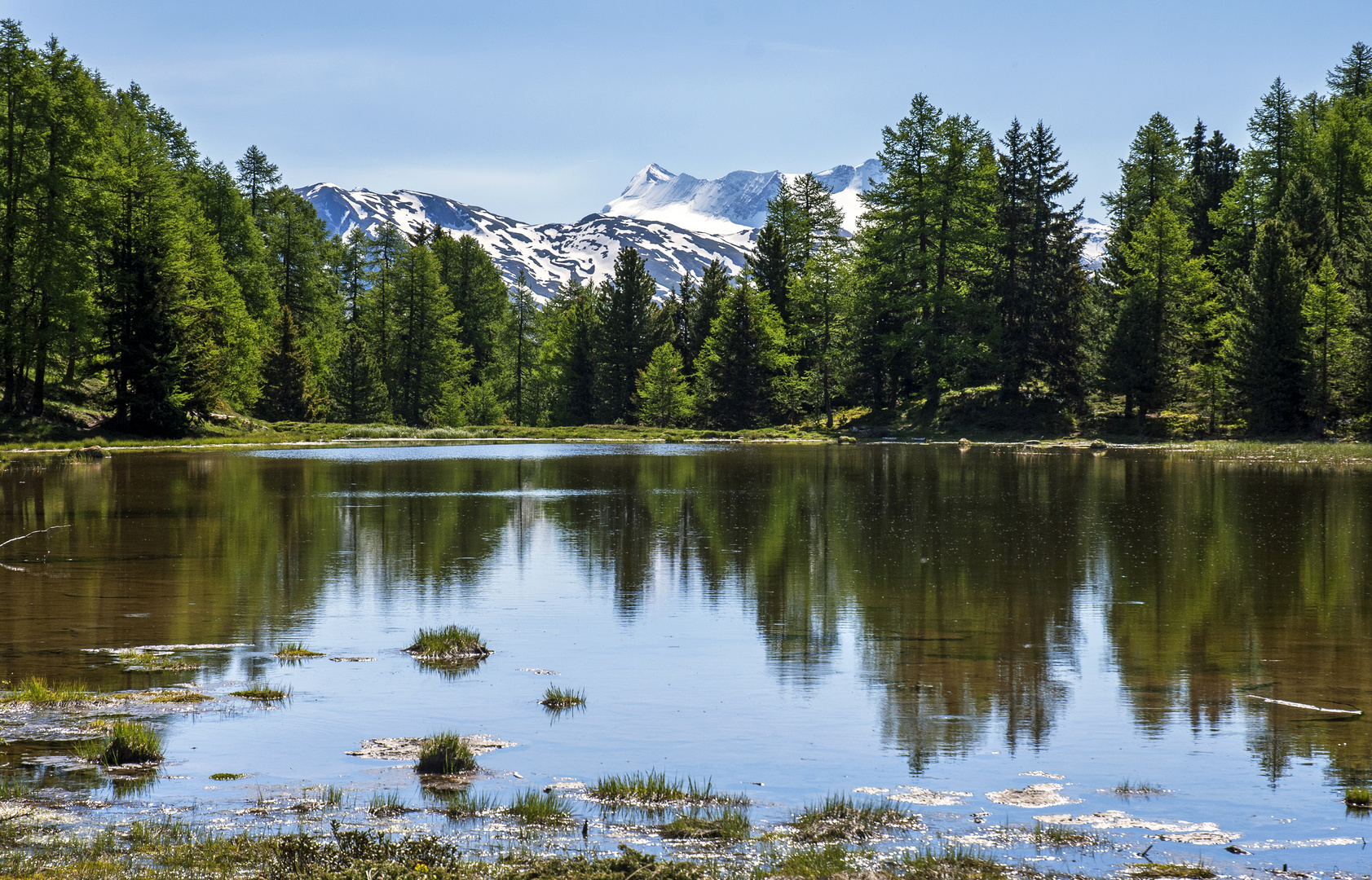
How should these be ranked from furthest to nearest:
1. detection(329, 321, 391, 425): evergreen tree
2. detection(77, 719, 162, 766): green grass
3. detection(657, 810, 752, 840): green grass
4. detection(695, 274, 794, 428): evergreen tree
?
detection(329, 321, 391, 425): evergreen tree, detection(695, 274, 794, 428): evergreen tree, detection(77, 719, 162, 766): green grass, detection(657, 810, 752, 840): green grass

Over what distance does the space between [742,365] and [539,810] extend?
83.3 m

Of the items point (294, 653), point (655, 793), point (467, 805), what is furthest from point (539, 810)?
point (294, 653)

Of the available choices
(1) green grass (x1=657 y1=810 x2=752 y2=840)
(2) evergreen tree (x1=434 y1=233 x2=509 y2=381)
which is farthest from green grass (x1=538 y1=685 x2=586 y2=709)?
(2) evergreen tree (x1=434 y1=233 x2=509 y2=381)

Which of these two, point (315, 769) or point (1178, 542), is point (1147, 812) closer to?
point (315, 769)

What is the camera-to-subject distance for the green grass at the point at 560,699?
10.9 m

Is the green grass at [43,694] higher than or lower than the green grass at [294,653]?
higher

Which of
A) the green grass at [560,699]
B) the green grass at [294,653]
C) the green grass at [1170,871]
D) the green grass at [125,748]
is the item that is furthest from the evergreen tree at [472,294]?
the green grass at [1170,871]

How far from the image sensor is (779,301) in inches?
3684

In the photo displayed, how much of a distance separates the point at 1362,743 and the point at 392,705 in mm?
9028

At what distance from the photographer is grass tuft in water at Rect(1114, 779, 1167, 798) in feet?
27.1

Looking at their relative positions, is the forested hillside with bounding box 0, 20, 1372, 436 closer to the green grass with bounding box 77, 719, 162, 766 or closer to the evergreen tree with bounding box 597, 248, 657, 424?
the evergreen tree with bounding box 597, 248, 657, 424

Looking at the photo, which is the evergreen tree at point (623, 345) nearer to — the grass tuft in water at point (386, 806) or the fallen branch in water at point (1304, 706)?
the fallen branch in water at point (1304, 706)

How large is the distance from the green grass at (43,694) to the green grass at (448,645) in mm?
3707

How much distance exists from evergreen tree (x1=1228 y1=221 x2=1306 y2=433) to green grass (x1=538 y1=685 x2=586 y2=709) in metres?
56.9
